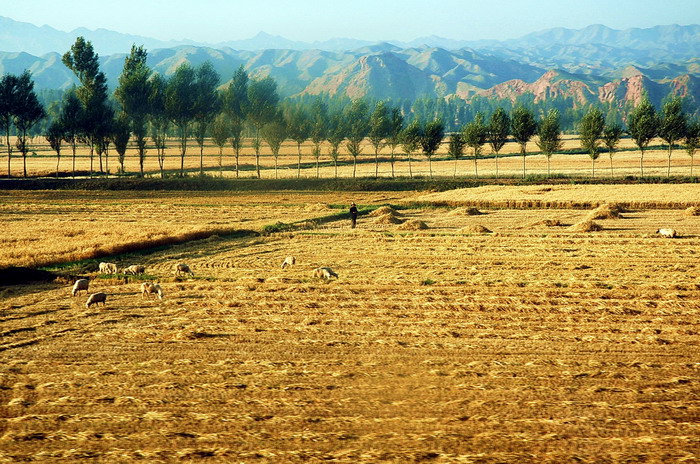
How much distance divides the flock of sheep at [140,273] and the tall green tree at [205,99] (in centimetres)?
5699

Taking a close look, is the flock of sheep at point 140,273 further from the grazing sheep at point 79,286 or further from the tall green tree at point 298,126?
the tall green tree at point 298,126

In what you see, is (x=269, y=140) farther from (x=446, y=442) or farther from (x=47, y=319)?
(x=446, y=442)

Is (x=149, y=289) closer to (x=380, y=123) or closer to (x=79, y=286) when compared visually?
(x=79, y=286)

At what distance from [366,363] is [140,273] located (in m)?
14.3

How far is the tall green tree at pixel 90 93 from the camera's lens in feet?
255

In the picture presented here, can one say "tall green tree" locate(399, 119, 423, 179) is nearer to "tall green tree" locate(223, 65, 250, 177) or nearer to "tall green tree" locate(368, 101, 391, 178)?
"tall green tree" locate(368, 101, 391, 178)

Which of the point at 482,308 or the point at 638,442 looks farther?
the point at 482,308

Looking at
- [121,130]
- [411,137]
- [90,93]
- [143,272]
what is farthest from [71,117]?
[143,272]

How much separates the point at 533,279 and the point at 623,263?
585cm

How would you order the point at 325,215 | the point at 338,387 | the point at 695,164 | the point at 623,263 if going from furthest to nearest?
the point at 695,164 → the point at 325,215 → the point at 623,263 → the point at 338,387

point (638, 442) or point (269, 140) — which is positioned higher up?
point (269, 140)

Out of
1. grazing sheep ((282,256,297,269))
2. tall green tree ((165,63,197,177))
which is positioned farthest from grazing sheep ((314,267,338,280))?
tall green tree ((165,63,197,177))

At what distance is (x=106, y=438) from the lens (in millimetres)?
11180

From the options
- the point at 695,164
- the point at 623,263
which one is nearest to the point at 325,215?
the point at 623,263
